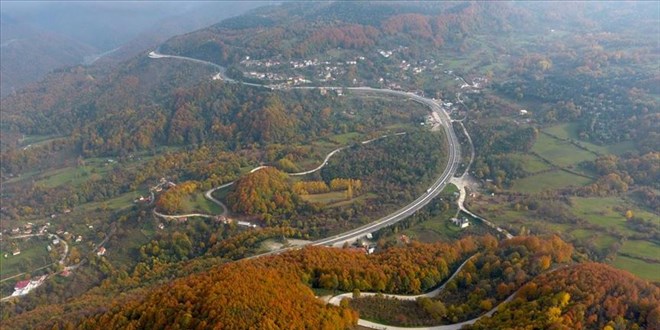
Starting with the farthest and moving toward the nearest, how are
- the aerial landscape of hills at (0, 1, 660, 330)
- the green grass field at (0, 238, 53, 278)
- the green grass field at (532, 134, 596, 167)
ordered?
1. the green grass field at (532, 134, 596, 167)
2. the green grass field at (0, 238, 53, 278)
3. the aerial landscape of hills at (0, 1, 660, 330)

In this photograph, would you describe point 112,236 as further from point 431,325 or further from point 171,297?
point 431,325

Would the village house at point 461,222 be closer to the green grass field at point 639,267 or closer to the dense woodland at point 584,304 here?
the green grass field at point 639,267

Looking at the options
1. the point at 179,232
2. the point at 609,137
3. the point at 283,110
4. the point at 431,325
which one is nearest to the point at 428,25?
the point at 283,110

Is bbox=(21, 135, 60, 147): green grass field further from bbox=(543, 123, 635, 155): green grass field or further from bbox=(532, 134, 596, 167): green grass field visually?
bbox=(543, 123, 635, 155): green grass field

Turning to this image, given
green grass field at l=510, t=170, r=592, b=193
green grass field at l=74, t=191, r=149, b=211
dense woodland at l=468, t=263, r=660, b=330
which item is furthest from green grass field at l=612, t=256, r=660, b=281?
green grass field at l=74, t=191, r=149, b=211

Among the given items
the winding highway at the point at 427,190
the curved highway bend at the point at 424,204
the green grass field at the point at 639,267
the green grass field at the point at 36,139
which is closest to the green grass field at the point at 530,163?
the curved highway bend at the point at 424,204

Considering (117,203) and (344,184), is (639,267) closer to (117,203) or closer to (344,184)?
(344,184)
